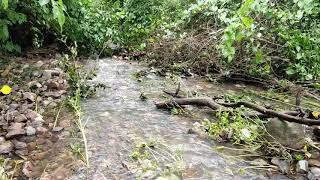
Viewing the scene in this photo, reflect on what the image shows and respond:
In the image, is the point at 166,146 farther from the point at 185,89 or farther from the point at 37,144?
the point at 185,89

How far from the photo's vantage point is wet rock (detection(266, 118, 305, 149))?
2.49 metres

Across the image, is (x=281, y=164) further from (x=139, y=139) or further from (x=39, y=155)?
(x=39, y=155)

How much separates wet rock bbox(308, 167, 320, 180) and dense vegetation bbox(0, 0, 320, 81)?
4.01 ft

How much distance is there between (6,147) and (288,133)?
6.40ft

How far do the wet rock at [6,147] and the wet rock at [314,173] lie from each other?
198 centimetres

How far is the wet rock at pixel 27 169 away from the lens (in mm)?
2238

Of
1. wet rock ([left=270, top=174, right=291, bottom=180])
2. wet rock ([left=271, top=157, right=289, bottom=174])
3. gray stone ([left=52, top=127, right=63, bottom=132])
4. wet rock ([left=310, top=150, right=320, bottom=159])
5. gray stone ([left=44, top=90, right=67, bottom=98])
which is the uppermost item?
gray stone ([left=44, top=90, right=67, bottom=98])

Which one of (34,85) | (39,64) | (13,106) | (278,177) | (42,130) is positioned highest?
(39,64)

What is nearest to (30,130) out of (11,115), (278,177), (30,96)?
(11,115)

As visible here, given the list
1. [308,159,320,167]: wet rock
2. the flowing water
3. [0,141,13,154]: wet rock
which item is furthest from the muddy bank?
[308,159,320,167]: wet rock

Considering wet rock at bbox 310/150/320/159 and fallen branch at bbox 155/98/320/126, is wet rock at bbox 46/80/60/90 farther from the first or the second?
wet rock at bbox 310/150/320/159

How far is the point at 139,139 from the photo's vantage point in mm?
2730

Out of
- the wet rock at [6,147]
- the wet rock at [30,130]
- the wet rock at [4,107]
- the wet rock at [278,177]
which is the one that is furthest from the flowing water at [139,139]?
the wet rock at [4,107]

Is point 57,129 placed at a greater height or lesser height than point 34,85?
lesser
